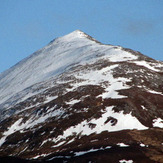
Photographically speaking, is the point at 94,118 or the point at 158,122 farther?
the point at 94,118

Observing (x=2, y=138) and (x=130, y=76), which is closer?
(x=2, y=138)

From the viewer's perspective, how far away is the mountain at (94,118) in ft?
219

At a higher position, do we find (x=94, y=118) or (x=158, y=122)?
(x=94, y=118)

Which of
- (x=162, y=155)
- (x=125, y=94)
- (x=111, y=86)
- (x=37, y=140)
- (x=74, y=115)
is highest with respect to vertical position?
(x=111, y=86)

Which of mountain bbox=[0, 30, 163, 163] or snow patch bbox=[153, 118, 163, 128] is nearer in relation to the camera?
mountain bbox=[0, 30, 163, 163]

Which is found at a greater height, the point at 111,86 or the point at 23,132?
the point at 111,86

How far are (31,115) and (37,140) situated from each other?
19.7 meters

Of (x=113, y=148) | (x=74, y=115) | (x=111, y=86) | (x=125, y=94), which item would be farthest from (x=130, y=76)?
(x=113, y=148)

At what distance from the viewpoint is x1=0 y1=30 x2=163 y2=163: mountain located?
6662 centimetres

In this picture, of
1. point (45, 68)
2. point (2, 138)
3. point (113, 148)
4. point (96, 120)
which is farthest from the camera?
point (45, 68)

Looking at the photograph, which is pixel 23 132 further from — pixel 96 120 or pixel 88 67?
pixel 88 67

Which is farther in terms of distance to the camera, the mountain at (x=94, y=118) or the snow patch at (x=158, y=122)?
the snow patch at (x=158, y=122)

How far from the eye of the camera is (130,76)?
376 feet

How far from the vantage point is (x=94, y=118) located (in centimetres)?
8669
